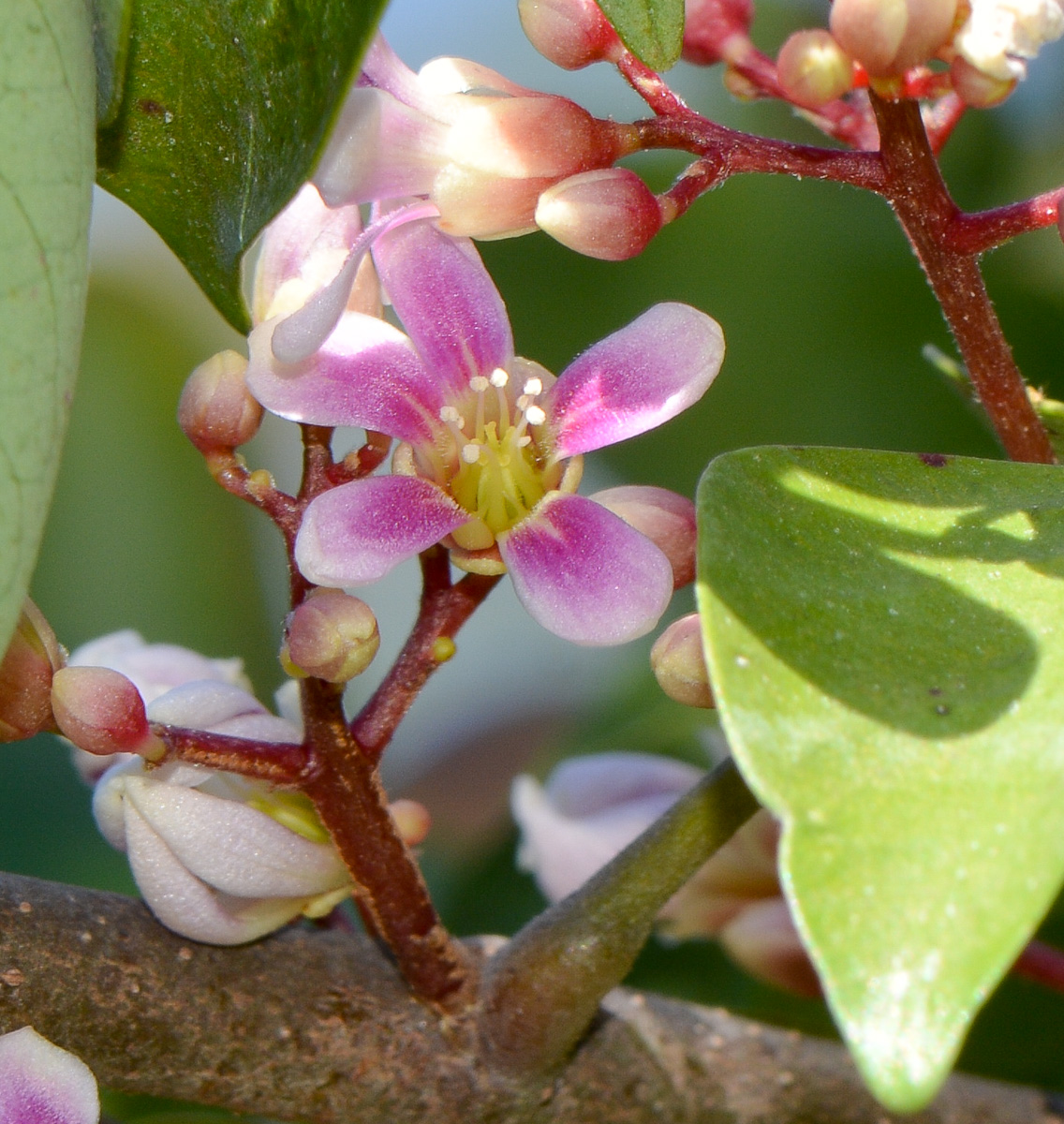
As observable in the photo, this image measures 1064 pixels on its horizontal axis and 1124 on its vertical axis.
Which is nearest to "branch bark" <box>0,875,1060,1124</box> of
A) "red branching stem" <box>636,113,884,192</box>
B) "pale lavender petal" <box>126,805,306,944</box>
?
"pale lavender petal" <box>126,805,306,944</box>

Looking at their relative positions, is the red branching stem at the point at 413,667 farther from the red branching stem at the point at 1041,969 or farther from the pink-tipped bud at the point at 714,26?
the red branching stem at the point at 1041,969

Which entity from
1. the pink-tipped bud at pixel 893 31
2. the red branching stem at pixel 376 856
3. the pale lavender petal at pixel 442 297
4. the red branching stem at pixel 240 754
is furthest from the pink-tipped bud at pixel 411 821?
the pink-tipped bud at pixel 893 31

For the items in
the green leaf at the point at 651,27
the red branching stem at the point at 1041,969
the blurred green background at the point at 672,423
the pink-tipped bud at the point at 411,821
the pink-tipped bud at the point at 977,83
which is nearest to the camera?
Answer: the green leaf at the point at 651,27

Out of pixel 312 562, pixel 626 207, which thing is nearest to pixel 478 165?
pixel 626 207

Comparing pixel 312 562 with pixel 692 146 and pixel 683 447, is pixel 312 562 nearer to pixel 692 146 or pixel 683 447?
pixel 692 146

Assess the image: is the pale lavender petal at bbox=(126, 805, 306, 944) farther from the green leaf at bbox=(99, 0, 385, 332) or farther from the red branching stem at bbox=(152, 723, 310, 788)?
the green leaf at bbox=(99, 0, 385, 332)

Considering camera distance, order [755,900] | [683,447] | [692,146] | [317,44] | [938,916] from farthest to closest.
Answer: [683,447] < [755,900] < [692,146] < [317,44] < [938,916]

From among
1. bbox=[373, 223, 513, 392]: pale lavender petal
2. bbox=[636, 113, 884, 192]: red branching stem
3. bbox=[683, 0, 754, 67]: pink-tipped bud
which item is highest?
bbox=[683, 0, 754, 67]: pink-tipped bud
